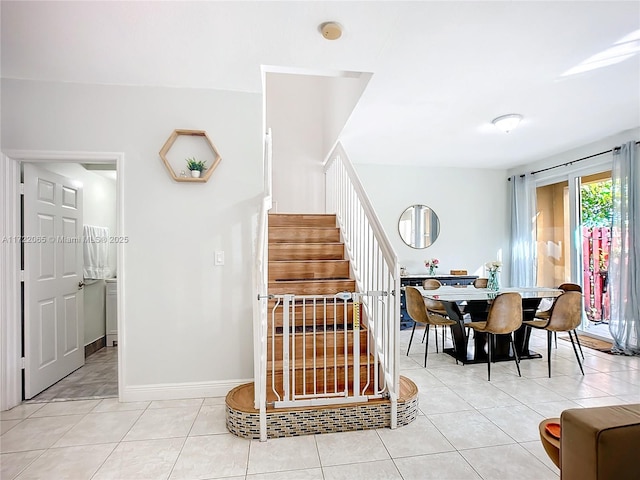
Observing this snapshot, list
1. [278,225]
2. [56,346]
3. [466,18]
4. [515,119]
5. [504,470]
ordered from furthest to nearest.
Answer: [278,225] < [515,119] < [56,346] < [466,18] < [504,470]

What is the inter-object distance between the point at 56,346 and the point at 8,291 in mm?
729

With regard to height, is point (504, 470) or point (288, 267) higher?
point (288, 267)

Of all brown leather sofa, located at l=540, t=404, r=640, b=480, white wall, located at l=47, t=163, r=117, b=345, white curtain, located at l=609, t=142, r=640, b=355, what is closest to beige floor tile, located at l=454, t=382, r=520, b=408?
brown leather sofa, located at l=540, t=404, r=640, b=480

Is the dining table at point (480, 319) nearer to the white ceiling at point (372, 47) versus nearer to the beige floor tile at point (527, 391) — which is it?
the beige floor tile at point (527, 391)

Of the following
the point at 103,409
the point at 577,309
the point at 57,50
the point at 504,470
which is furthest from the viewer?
the point at 577,309

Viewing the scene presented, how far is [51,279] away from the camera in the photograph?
9.96 feet

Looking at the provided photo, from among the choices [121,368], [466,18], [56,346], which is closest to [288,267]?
[121,368]

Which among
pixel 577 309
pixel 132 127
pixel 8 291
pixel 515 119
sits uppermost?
pixel 515 119

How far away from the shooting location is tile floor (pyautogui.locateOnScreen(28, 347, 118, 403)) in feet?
9.22

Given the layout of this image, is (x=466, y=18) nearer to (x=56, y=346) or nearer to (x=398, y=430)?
(x=398, y=430)

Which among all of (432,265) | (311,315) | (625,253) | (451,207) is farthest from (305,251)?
(625,253)

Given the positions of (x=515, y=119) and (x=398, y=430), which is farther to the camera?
(x=515, y=119)

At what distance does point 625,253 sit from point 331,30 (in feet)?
13.7

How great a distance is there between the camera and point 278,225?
420 cm
